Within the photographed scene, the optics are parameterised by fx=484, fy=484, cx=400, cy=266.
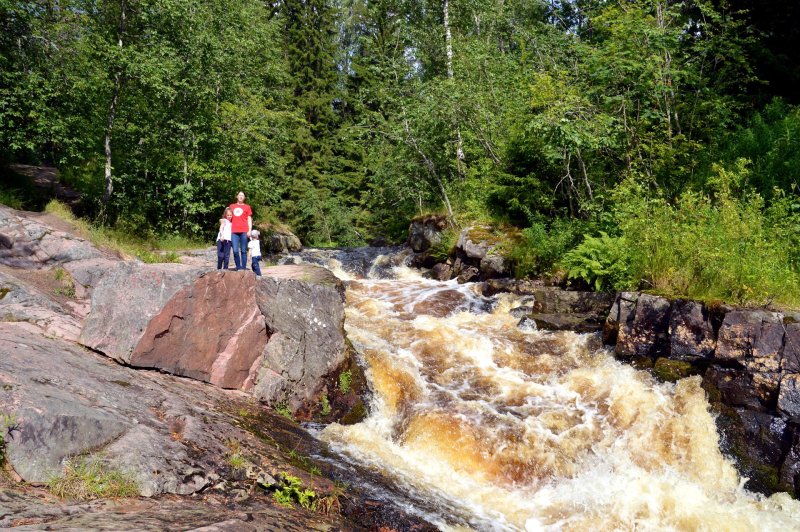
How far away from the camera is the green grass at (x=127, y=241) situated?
42.9 ft

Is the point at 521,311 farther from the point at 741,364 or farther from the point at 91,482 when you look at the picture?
the point at 91,482

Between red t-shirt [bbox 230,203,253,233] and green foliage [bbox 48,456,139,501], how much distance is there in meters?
6.52

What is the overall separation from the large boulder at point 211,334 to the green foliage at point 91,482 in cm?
336

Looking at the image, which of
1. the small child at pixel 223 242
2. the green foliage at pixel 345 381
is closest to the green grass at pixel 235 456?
the green foliage at pixel 345 381

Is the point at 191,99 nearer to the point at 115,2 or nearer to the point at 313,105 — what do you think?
the point at 115,2

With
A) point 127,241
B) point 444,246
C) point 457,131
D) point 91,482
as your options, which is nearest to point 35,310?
point 91,482

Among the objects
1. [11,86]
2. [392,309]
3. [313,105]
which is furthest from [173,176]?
[313,105]

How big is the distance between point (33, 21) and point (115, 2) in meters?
2.56

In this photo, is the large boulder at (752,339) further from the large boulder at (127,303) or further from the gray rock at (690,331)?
the large boulder at (127,303)

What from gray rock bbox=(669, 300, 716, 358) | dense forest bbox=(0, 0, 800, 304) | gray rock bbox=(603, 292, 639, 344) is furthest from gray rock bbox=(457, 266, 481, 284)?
gray rock bbox=(669, 300, 716, 358)

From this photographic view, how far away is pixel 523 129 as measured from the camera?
14867 millimetres

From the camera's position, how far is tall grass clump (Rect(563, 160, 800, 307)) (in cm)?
830

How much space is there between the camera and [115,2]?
54.4 ft

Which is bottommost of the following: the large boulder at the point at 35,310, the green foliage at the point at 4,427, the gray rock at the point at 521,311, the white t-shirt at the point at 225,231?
the gray rock at the point at 521,311
